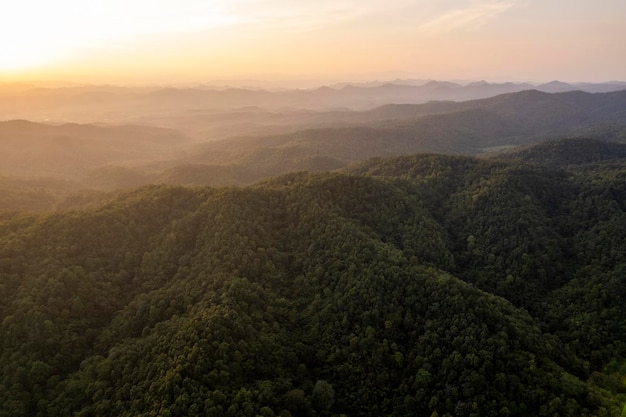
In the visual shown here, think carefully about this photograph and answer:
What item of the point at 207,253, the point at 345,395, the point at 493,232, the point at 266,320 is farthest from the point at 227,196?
the point at 493,232

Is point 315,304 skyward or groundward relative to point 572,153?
groundward

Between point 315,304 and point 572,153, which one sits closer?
point 315,304

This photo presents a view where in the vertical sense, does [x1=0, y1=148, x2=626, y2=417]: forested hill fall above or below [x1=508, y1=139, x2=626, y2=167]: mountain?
below

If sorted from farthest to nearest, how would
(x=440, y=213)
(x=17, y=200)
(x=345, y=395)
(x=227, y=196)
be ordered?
(x=17, y=200) < (x=440, y=213) < (x=227, y=196) < (x=345, y=395)

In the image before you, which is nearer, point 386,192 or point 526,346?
point 526,346

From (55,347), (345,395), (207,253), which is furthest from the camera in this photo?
(207,253)

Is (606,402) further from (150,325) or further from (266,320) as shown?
(150,325)

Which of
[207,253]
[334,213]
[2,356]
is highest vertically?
[334,213]

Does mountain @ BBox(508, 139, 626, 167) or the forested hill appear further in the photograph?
mountain @ BBox(508, 139, 626, 167)
